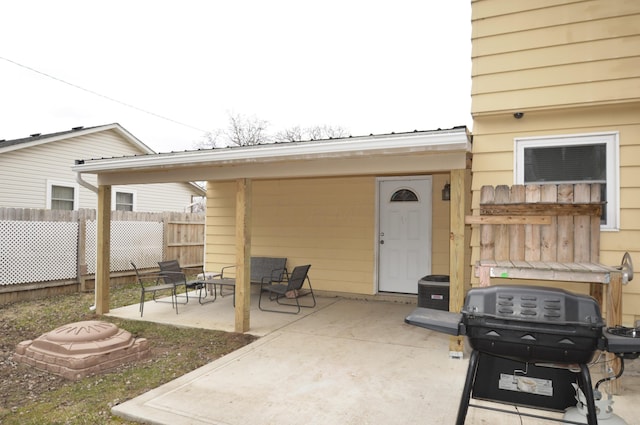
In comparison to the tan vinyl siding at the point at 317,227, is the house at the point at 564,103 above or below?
above

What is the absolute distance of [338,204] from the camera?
23.2 ft

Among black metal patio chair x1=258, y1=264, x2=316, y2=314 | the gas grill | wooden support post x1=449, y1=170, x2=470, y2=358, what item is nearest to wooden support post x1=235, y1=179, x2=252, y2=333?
black metal patio chair x1=258, y1=264, x2=316, y2=314

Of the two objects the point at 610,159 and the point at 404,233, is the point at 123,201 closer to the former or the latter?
the point at 404,233

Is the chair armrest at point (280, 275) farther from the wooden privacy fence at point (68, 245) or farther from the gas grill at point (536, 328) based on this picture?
the gas grill at point (536, 328)

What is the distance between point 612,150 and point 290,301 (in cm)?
498

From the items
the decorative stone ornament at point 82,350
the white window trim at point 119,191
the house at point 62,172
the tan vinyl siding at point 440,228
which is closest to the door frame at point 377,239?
the tan vinyl siding at point 440,228

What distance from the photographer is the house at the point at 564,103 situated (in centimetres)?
364

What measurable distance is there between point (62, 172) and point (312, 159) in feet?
32.2

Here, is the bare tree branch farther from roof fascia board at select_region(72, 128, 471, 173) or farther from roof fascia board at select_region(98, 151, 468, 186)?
roof fascia board at select_region(72, 128, 471, 173)

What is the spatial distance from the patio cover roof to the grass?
2.02 metres

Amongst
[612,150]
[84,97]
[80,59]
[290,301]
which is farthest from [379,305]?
[84,97]

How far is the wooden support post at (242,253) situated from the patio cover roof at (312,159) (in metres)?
0.23

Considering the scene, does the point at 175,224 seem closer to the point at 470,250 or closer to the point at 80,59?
the point at 80,59

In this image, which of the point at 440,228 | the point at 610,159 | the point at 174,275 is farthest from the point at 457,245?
the point at 174,275
